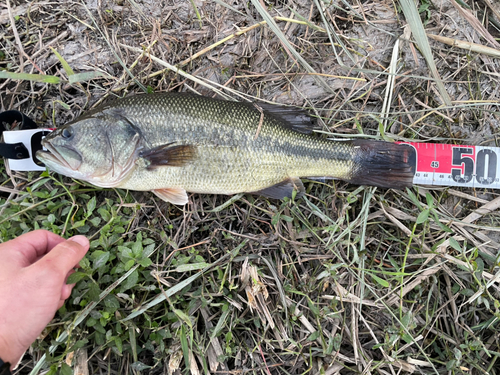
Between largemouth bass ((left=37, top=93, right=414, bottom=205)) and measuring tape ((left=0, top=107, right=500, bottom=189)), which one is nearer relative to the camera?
largemouth bass ((left=37, top=93, right=414, bottom=205))

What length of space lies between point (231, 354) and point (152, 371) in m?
0.76

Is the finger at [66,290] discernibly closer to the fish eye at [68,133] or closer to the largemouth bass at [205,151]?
the largemouth bass at [205,151]

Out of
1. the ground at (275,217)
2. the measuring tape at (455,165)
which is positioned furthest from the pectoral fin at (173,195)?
the measuring tape at (455,165)

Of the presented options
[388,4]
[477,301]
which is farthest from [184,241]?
[388,4]

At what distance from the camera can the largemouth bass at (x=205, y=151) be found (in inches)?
111

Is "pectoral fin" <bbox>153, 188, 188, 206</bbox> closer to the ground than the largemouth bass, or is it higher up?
closer to the ground

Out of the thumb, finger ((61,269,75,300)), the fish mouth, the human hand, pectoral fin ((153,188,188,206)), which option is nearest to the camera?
the human hand

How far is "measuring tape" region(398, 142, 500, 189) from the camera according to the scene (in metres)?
3.15

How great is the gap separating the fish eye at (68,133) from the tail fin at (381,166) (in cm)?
261

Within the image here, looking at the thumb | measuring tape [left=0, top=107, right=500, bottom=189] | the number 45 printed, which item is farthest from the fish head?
the number 45 printed

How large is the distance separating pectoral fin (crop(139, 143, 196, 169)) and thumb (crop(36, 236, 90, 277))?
881 millimetres

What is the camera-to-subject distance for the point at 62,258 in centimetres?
237

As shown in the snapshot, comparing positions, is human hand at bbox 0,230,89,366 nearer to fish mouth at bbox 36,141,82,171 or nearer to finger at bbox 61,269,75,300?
finger at bbox 61,269,75,300

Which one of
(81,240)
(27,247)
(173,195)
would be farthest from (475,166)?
(27,247)
